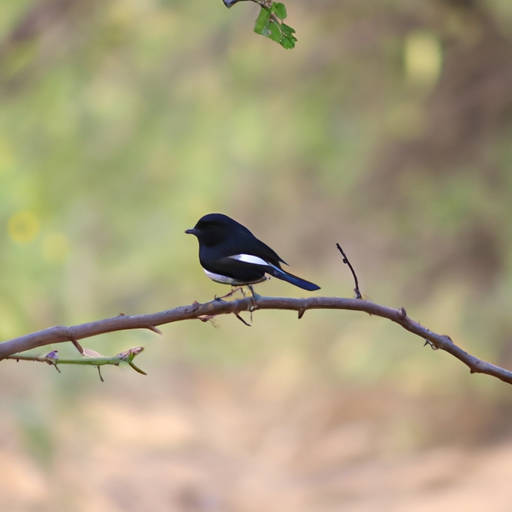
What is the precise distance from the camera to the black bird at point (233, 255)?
821 mm

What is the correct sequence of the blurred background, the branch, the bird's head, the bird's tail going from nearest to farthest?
the branch, the bird's tail, the bird's head, the blurred background

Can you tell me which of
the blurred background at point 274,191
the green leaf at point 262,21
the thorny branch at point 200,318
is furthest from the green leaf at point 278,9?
the blurred background at point 274,191

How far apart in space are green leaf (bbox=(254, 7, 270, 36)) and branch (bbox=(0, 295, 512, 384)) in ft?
0.79

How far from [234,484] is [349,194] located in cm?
151

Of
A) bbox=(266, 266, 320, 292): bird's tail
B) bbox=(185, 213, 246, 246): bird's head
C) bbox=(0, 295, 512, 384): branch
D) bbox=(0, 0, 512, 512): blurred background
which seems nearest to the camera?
bbox=(0, 295, 512, 384): branch

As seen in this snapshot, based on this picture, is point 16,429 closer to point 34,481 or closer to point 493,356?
point 34,481

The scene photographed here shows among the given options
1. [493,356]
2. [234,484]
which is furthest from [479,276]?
[234,484]

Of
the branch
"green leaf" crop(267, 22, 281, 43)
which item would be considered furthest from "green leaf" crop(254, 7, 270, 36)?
the branch

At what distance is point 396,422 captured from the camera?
10.5 feet

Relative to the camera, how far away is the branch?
61 centimetres

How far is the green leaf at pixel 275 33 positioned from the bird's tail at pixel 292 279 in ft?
0.80

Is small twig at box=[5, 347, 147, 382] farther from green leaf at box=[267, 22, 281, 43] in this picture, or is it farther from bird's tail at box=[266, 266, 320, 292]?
green leaf at box=[267, 22, 281, 43]

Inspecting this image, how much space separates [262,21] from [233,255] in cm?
28

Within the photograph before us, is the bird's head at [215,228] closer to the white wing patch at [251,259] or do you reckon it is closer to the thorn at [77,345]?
the white wing patch at [251,259]
